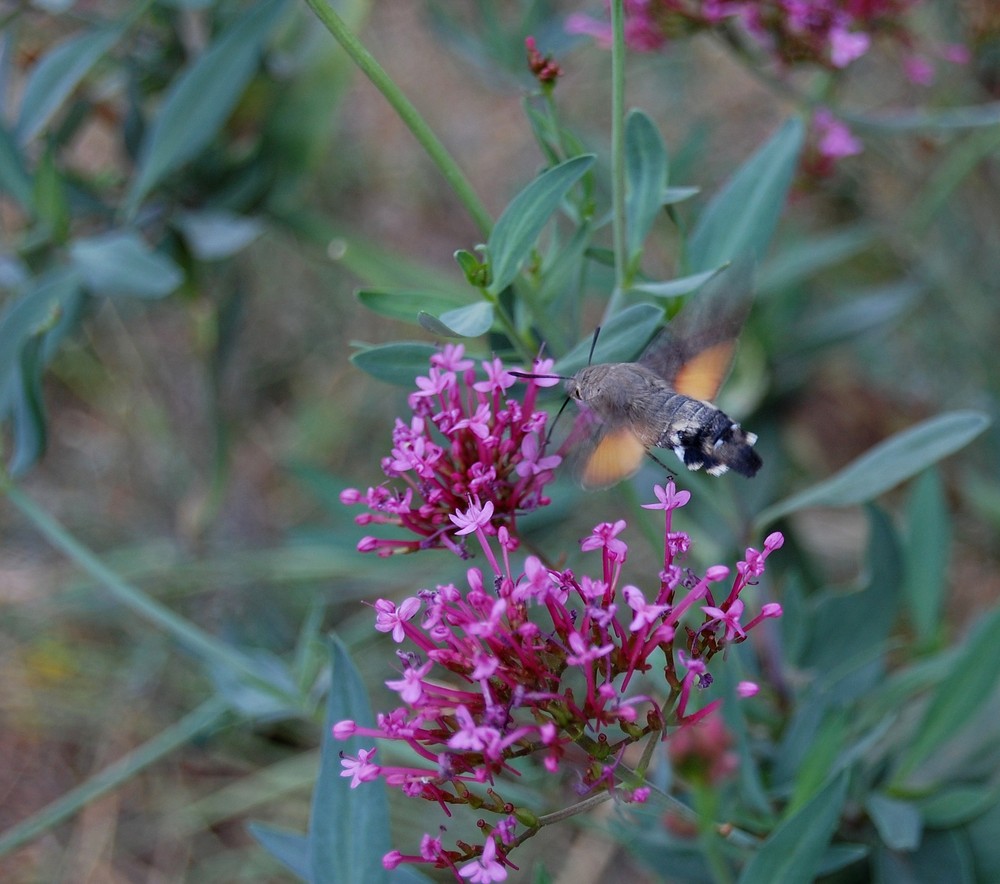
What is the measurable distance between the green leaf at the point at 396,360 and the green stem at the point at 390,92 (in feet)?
0.56

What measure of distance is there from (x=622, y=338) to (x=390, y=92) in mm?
396

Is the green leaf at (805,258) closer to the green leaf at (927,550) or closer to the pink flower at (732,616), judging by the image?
the green leaf at (927,550)

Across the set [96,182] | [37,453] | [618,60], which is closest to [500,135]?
[96,182]

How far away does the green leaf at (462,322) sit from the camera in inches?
46.6

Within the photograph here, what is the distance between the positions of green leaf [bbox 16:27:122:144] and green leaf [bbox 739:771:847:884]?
1.77 meters

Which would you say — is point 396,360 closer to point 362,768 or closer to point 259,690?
point 362,768

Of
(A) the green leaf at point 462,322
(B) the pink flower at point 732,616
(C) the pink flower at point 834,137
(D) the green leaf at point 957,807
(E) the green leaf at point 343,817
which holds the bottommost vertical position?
(D) the green leaf at point 957,807

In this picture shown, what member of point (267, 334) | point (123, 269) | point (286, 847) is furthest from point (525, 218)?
point (267, 334)

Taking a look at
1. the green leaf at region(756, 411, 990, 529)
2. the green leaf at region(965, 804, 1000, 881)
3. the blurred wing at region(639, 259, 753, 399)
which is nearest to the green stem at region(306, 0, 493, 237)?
the blurred wing at region(639, 259, 753, 399)

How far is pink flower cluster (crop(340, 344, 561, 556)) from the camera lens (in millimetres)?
1250

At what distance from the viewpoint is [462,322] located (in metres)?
1.22

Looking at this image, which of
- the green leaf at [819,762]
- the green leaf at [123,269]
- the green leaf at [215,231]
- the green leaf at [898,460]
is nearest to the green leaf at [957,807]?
the green leaf at [819,762]

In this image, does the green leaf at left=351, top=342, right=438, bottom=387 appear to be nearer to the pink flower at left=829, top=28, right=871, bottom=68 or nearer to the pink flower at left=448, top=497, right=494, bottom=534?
the pink flower at left=448, top=497, right=494, bottom=534

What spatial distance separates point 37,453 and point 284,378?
1.62m
